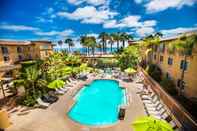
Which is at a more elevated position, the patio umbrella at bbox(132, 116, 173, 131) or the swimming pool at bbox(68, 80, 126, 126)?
the patio umbrella at bbox(132, 116, 173, 131)

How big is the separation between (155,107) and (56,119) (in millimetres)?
11652

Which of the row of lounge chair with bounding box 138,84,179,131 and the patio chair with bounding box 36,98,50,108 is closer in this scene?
the row of lounge chair with bounding box 138,84,179,131

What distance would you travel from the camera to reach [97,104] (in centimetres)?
2048

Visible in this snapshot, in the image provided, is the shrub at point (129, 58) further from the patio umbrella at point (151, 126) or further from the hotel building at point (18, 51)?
the patio umbrella at point (151, 126)

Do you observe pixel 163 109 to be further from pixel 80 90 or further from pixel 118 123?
pixel 80 90

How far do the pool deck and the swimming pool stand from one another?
3.32 feet

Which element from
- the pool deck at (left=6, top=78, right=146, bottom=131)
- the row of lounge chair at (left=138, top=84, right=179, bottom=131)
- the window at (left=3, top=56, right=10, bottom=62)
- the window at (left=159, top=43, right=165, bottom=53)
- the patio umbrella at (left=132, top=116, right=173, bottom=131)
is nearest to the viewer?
the patio umbrella at (left=132, top=116, right=173, bottom=131)

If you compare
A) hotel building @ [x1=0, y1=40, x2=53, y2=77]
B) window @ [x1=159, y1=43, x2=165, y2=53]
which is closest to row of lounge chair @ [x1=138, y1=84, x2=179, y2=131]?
window @ [x1=159, y1=43, x2=165, y2=53]

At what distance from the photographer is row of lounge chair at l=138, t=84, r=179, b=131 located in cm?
1395

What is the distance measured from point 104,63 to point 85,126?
31.7 metres

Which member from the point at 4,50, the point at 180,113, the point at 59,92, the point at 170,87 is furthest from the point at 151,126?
the point at 4,50

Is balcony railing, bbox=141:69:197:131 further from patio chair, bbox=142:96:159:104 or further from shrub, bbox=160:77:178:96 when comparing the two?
shrub, bbox=160:77:178:96

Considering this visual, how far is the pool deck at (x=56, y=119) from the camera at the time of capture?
13.4 metres

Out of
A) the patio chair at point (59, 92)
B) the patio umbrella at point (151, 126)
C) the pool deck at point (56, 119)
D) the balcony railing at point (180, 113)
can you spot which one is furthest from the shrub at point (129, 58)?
the patio umbrella at point (151, 126)
